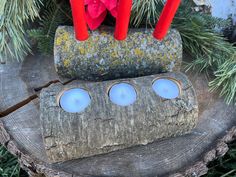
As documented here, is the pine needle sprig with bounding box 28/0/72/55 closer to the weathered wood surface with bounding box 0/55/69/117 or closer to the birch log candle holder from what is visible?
the weathered wood surface with bounding box 0/55/69/117

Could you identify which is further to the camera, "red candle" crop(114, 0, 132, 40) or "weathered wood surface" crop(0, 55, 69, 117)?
"weathered wood surface" crop(0, 55, 69, 117)

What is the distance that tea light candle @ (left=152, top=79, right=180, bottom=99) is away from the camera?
0.76 meters

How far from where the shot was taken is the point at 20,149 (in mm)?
775

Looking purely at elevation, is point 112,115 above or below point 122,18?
below

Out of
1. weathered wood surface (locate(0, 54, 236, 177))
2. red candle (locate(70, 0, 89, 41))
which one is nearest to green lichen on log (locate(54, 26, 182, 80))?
red candle (locate(70, 0, 89, 41))

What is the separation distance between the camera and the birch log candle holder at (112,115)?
72cm

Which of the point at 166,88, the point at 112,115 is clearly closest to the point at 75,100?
the point at 112,115

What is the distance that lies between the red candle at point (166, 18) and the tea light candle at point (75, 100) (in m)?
0.22

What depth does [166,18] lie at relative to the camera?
30.5 inches

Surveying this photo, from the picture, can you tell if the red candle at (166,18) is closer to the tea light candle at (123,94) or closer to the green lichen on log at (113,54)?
the green lichen on log at (113,54)

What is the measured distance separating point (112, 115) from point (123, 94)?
0.05 metres

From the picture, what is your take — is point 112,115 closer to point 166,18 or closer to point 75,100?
point 75,100

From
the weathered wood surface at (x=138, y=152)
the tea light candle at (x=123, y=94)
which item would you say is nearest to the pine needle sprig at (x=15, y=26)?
the weathered wood surface at (x=138, y=152)

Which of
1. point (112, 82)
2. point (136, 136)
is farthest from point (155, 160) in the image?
point (112, 82)
